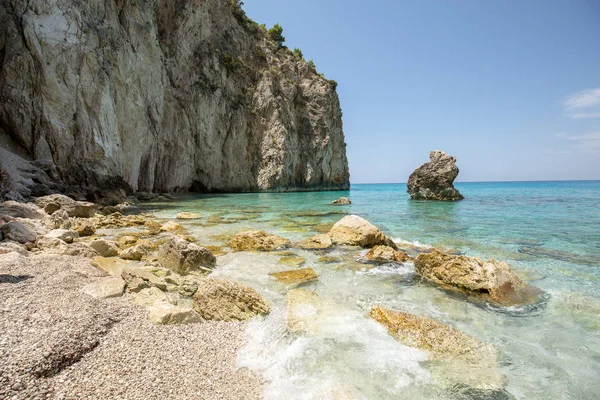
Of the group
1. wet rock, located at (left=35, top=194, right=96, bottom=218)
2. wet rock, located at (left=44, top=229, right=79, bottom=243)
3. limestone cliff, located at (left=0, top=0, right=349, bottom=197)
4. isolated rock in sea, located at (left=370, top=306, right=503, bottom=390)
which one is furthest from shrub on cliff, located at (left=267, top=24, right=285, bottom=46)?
isolated rock in sea, located at (left=370, top=306, right=503, bottom=390)

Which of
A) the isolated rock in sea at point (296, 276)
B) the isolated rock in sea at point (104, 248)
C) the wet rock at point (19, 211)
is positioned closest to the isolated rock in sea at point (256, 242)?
the isolated rock in sea at point (296, 276)

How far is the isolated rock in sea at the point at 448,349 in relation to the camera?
346cm

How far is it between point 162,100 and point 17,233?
1127 inches

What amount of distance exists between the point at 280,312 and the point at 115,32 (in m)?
28.2

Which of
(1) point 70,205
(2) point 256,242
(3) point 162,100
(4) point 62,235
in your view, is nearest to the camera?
(4) point 62,235

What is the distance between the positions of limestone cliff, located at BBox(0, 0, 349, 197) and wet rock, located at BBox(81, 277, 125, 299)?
682 inches

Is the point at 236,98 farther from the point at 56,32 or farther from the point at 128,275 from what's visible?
the point at 128,275

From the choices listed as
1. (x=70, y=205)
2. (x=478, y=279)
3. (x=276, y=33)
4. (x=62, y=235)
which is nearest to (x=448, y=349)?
(x=478, y=279)

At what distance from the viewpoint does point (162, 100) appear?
32.3m

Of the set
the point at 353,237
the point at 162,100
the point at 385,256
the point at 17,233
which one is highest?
the point at 162,100

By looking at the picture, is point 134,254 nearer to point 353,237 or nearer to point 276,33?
point 353,237

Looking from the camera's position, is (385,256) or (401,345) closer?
(401,345)

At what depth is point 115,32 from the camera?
23.8 meters

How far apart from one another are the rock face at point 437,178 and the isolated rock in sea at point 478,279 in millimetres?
27374
